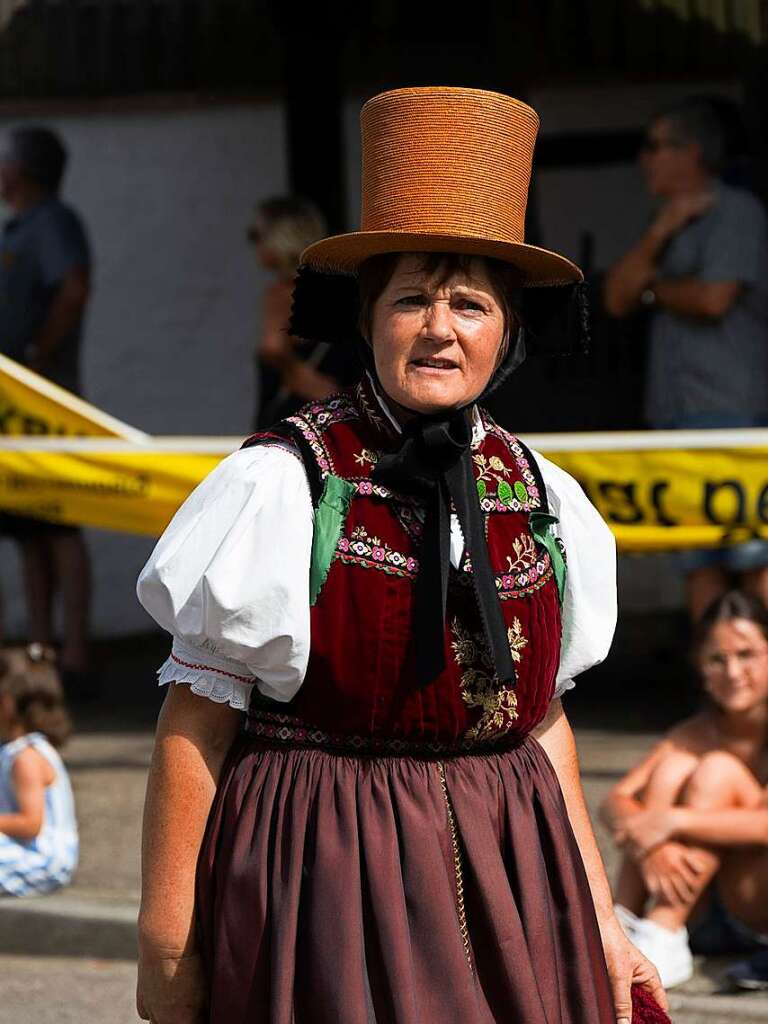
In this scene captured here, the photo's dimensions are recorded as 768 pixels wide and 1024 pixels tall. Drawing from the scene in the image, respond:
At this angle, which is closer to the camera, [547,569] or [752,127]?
[547,569]

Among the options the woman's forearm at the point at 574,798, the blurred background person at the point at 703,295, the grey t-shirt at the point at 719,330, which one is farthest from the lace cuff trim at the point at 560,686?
the grey t-shirt at the point at 719,330

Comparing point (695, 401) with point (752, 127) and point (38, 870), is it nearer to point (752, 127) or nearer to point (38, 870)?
point (752, 127)

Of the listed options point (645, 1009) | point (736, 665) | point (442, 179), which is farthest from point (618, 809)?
point (442, 179)

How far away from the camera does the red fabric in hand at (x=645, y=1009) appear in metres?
2.92

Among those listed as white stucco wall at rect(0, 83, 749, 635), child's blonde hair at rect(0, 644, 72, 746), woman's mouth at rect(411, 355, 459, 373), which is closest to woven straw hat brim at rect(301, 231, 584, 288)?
woman's mouth at rect(411, 355, 459, 373)

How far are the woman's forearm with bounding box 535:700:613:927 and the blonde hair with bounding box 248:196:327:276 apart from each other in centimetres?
390

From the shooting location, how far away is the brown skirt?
2.59 meters

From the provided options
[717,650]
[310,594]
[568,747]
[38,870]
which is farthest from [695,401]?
[310,594]

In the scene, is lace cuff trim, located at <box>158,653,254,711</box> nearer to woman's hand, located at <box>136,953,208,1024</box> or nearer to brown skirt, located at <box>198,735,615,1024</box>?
brown skirt, located at <box>198,735,615,1024</box>

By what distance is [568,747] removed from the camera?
295cm

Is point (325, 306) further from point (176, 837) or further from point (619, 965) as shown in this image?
point (619, 965)

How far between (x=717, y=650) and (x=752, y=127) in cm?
329

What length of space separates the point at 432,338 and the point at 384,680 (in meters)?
0.47

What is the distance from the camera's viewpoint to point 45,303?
7785mm
